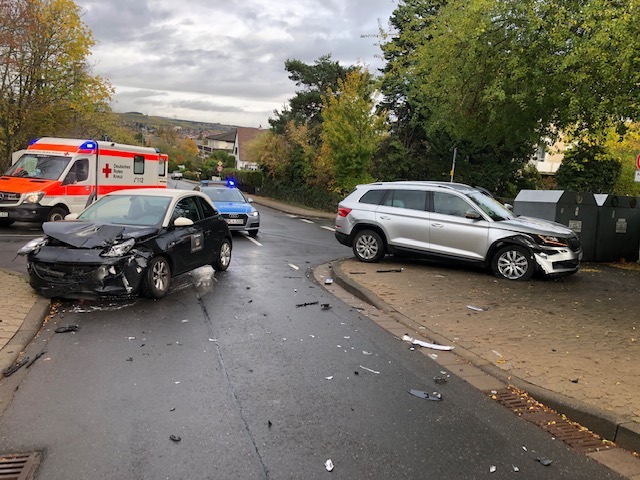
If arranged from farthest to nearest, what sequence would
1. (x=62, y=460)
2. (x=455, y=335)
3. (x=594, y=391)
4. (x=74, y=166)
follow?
(x=74, y=166)
(x=455, y=335)
(x=594, y=391)
(x=62, y=460)

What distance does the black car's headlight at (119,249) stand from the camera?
702 cm

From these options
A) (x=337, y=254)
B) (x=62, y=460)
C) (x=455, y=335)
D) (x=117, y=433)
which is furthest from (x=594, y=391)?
(x=337, y=254)

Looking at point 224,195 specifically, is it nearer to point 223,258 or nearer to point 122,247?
point 223,258

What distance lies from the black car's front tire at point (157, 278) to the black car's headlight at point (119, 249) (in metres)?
0.39

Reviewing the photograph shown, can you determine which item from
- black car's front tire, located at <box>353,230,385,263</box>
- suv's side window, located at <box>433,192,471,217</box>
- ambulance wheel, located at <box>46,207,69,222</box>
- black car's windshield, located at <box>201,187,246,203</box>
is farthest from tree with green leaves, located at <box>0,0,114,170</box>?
suv's side window, located at <box>433,192,471,217</box>

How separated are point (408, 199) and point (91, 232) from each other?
21.1 ft

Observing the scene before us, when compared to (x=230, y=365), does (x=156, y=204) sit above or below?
above

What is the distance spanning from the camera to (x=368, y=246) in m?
11.5

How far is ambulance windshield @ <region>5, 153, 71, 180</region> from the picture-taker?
608 inches

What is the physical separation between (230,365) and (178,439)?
1.50 metres

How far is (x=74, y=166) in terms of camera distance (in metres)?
15.7

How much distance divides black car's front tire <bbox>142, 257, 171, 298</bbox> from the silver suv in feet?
16.3

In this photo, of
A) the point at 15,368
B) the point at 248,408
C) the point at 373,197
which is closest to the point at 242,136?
the point at 373,197

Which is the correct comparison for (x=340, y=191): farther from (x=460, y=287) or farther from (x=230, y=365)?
(x=230, y=365)
